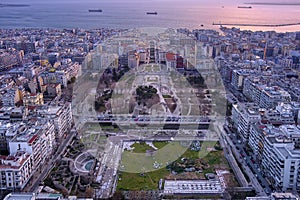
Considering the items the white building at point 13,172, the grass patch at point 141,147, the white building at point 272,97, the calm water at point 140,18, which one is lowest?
the grass patch at point 141,147

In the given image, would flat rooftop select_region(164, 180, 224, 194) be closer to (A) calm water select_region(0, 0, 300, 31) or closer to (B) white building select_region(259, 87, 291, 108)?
(B) white building select_region(259, 87, 291, 108)

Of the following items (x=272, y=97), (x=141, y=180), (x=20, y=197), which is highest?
(x=272, y=97)

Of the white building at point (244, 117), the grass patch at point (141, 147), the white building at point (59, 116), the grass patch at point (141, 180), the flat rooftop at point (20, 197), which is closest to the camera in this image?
the flat rooftop at point (20, 197)

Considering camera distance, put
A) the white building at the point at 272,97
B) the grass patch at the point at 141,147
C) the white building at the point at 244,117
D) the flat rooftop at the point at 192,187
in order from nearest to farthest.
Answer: the flat rooftop at the point at 192,187, the grass patch at the point at 141,147, the white building at the point at 244,117, the white building at the point at 272,97

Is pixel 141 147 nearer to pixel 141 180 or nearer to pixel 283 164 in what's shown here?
pixel 141 180

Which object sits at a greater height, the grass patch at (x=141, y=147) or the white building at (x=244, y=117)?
the white building at (x=244, y=117)

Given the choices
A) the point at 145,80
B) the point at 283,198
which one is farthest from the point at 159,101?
the point at 283,198

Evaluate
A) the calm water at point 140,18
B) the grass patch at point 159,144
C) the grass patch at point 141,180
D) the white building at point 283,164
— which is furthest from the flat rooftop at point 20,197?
the calm water at point 140,18

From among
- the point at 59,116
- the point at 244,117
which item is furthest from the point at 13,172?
the point at 244,117

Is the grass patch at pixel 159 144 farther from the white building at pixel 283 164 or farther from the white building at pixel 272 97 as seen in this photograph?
the white building at pixel 272 97

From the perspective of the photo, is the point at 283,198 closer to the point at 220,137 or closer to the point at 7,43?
the point at 220,137
